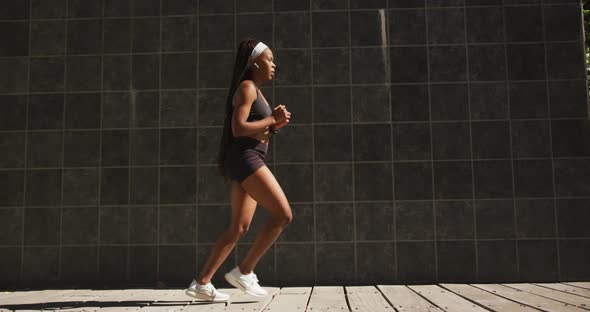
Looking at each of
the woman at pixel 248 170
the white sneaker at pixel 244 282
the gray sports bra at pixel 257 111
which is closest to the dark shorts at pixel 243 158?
the woman at pixel 248 170

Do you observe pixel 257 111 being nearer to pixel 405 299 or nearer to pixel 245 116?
pixel 245 116

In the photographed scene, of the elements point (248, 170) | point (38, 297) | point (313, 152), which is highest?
point (313, 152)

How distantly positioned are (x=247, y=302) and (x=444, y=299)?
3.57 ft

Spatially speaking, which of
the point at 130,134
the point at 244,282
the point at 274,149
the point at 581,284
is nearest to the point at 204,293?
the point at 244,282

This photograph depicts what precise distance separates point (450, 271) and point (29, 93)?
3.50 metres

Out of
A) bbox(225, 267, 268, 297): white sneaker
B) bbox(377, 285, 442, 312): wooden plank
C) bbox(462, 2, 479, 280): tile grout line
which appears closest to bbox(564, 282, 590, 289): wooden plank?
bbox(462, 2, 479, 280): tile grout line

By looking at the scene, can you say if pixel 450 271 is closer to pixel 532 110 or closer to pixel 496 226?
pixel 496 226

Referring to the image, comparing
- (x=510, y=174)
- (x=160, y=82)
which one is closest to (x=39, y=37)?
(x=160, y=82)

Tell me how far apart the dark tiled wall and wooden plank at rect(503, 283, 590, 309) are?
28cm

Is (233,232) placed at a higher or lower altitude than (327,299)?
higher

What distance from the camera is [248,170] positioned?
2787 millimetres

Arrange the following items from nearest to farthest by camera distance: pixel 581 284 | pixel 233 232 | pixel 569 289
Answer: pixel 233 232 → pixel 569 289 → pixel 581 284

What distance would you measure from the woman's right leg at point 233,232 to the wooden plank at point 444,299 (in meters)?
1.13

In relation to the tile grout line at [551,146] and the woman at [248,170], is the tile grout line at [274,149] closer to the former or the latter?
the woman at [248,170]
